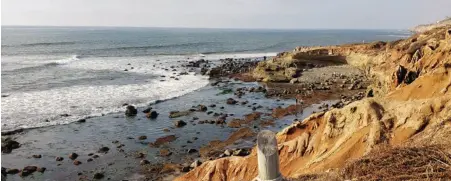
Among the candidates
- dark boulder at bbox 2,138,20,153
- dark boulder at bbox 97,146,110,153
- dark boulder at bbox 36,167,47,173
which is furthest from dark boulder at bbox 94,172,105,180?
dark boulder at bbox 2,138,20,153

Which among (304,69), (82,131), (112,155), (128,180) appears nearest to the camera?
(128,180)

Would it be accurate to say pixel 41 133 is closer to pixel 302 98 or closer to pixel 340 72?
pixel 302 98

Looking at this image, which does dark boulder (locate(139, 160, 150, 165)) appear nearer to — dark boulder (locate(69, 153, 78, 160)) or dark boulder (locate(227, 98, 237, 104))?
dark boulder (locate(69, 153, 78, 160))

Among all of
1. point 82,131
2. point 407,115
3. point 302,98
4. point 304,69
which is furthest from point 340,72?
point 407,115

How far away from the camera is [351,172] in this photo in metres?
8.27

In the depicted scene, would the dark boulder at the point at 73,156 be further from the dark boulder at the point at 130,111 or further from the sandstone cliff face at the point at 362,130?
the sandstone cliff face at the point at 362,130

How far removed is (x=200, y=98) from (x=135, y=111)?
29.7 ft

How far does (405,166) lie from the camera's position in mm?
7605

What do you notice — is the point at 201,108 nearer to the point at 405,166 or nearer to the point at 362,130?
the point at 362,130

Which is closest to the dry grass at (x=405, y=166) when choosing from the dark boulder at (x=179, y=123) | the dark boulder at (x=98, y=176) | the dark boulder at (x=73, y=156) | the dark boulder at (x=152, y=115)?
the dark boulder at (x=98, y=176)

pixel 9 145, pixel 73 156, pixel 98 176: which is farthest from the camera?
pixel 9 145

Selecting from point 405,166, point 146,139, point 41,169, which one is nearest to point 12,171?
point 41,169

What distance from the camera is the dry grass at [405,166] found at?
721 cm

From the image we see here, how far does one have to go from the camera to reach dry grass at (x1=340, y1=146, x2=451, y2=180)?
7211 millimetres
